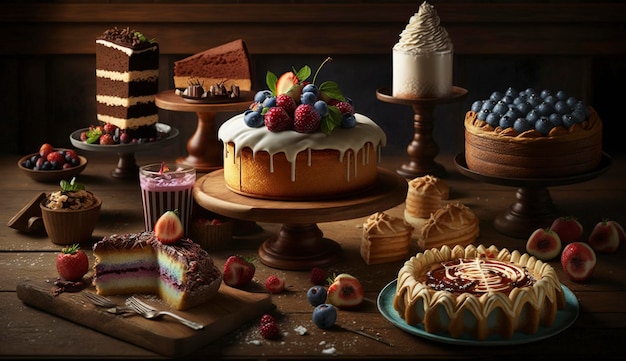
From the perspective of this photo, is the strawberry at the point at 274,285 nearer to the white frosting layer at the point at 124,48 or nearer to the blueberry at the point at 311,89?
the blueberry at the point at 311,89

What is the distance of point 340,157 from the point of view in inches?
144

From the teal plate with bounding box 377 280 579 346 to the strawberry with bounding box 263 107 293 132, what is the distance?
0.71 m

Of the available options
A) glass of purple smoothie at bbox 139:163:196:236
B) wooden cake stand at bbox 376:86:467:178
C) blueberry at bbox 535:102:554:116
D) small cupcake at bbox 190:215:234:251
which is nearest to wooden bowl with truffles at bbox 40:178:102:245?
glass of purple smoothie at bbox 139:163:196:236

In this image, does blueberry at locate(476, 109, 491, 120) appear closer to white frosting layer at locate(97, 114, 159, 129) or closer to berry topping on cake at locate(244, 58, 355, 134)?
berry topping on cake at locate(244, 58, 355, 134)

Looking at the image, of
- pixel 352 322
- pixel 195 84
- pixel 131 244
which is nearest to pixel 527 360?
pixel 352 322

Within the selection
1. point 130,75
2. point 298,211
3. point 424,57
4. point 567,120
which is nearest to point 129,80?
point 130,75

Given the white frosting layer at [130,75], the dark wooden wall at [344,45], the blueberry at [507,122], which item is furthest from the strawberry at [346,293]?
the dark wooden wall at [344,45]

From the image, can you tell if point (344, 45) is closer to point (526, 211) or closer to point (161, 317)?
point (526, 211)

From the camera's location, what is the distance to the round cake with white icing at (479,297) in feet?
9.87

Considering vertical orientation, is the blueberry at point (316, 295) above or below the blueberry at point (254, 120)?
below

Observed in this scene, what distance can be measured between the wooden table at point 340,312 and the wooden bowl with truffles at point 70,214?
57 mm

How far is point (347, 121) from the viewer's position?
3.71 meters

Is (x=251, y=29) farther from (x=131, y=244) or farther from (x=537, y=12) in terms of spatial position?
(x=131, y=244)

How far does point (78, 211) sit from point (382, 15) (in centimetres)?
224
